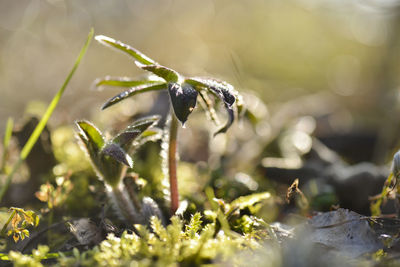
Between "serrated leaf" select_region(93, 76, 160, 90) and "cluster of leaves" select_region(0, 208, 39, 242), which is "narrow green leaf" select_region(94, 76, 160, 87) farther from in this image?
"cluster of leaves" select_region(0, 208, 39, 242)

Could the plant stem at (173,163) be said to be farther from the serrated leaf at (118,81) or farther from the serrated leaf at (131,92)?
the serrated leaf at (118,81)

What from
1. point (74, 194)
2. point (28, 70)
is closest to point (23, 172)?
point (74, 194)

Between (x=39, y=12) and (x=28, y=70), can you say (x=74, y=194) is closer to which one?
(x=28, y=70)

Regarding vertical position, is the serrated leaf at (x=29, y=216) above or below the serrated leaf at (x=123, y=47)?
below

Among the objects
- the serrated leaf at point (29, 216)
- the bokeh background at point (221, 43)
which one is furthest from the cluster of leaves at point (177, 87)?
the bokeh background at point (221, 43)

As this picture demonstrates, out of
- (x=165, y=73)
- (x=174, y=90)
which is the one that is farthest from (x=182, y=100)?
(x=165, y=73)

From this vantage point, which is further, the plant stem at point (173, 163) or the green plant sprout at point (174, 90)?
the plant stem at point (173, 163)
